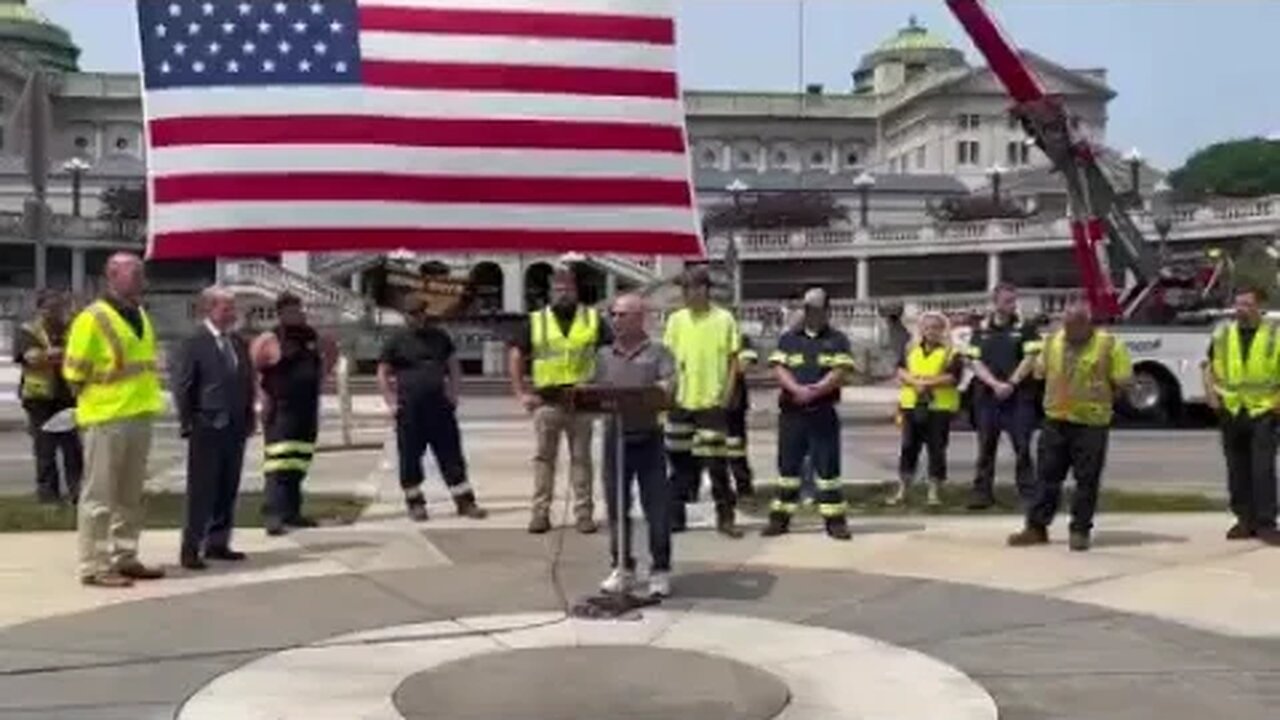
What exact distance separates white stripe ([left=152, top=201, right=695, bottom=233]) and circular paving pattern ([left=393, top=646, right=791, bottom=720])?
426cm

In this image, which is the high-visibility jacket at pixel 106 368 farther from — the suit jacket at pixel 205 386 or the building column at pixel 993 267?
the building column at pixel 993 267

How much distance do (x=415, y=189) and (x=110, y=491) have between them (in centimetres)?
291

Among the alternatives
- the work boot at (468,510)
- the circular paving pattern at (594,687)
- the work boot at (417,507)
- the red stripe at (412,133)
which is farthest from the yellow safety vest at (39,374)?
the circular paving pattern at (594,687)

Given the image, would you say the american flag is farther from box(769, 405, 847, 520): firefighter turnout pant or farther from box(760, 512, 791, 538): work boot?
box(760, 512, 791, 538): work boot

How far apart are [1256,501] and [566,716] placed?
22.0ft

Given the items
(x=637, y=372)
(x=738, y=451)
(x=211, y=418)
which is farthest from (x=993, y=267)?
(x=637, y=372)

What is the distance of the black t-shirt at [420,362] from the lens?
11961mm

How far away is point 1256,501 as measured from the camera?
11.5m

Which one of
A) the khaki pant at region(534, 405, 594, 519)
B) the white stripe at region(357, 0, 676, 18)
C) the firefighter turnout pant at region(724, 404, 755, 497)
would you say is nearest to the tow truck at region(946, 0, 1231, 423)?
the firefighter turnout pant at region(724, 404, 755, 497)

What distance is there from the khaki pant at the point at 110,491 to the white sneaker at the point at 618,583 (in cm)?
289

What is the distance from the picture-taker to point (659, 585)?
8977 millimetres

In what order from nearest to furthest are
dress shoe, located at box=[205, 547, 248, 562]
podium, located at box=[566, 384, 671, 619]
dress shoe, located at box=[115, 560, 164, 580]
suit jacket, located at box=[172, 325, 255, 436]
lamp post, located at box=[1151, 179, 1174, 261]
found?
podium, located at box=[566, 384, 671, 619] → dress shoe, located at box=[115, 560, 164, 580] → suit jacket, located at box=[172, 325, 255, 436] → dress shoe, located at box=[205, 547, 248, 562] → lamp post, located at box=[1151, 179, 1174, 261]

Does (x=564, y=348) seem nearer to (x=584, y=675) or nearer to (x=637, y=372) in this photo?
(x=637, y=372)

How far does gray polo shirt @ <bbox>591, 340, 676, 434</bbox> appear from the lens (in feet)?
29.2
